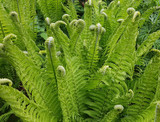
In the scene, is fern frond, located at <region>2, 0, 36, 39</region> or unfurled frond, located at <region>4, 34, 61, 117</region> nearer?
unfurled frond, located at <region>4, 34, 61, 117</region>

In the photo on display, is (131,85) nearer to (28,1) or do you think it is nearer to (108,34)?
(108,34)

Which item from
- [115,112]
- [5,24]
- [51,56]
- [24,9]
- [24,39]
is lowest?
[115,112]

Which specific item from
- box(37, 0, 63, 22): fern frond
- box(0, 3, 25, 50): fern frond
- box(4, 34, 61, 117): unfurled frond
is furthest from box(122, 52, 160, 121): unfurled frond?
box(37, 0, 63, 22): fern frond

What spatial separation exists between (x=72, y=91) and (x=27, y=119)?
383 millimetres

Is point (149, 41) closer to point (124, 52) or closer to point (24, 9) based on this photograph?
point (124, 52)

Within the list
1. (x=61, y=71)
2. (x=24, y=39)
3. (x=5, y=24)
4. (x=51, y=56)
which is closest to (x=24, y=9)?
(x=5, y=24)

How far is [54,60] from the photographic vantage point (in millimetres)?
929

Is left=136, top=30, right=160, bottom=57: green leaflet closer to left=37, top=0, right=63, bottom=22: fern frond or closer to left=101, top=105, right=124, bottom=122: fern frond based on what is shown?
left=101, top=105, right=124, bottom=122: fern frond

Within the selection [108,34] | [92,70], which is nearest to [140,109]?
[92,70]

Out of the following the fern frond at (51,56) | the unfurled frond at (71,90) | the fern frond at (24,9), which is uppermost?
the fern frond at (24,9)

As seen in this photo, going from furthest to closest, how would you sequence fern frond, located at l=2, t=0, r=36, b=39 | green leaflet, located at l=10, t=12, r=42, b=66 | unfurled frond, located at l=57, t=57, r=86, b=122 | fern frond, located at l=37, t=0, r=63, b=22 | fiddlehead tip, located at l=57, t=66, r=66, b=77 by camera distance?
fern frond, located at l=37, t=0, r=63, b=22 → fern frond, located at l=2, t=0, r=36, b=39 → green leaflet, located at l=10, t=12, r=42, b=66 → unfurled frond, located at l=57, t=57, r=86, b=122 → fiddlehead tip, located at l=57, t=66, r=66, b=77

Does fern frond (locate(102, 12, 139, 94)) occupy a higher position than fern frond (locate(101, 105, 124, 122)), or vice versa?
fern frond (locate(102, 12, 139, 94))

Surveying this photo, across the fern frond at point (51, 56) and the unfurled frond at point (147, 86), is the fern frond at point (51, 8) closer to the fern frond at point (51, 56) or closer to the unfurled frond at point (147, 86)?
the fern frond at point (51, 56)

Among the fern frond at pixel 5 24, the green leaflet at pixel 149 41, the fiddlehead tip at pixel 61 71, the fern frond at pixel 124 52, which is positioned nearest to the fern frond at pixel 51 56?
the fiddlehead tip at pixel 61 71
